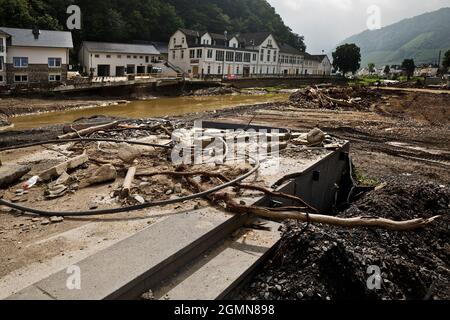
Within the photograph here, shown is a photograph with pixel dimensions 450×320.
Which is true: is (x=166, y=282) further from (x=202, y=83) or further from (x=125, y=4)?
(x=125, y=4)

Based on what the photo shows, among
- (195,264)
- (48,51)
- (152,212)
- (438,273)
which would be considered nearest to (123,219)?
(152,212)

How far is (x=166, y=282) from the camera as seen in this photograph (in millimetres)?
4164

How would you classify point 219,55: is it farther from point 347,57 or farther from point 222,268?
point 222,268

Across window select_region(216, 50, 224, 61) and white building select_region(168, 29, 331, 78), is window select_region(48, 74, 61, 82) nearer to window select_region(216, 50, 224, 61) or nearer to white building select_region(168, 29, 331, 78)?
white building select_region(168, 29, 331, 78)

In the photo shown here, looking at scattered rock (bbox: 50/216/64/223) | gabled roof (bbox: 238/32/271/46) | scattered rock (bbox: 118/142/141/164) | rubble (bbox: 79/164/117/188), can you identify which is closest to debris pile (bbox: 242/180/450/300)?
scattered rock (bbox: 50/216/64/223)

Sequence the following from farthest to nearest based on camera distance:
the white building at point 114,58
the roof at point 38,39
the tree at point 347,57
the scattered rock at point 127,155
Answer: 1. the tree at point 347,57
2. the white building at point 114,58
3. the roof at point 38,39
4. the scattered rock at point 127,155

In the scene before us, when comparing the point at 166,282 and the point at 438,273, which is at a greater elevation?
the point at 166,282

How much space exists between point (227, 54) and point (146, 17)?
22.5m

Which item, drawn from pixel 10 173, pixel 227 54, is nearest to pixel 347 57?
pixel 227 54

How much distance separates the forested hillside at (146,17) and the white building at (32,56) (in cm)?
990

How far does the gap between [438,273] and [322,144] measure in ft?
18.4

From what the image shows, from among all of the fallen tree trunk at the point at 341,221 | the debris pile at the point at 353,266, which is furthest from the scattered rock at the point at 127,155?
the debris pile at the point at 353,266

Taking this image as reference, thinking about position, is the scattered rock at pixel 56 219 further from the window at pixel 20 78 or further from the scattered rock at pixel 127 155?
the window at pixel 20 78

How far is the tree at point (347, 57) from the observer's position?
9925 centimetres
